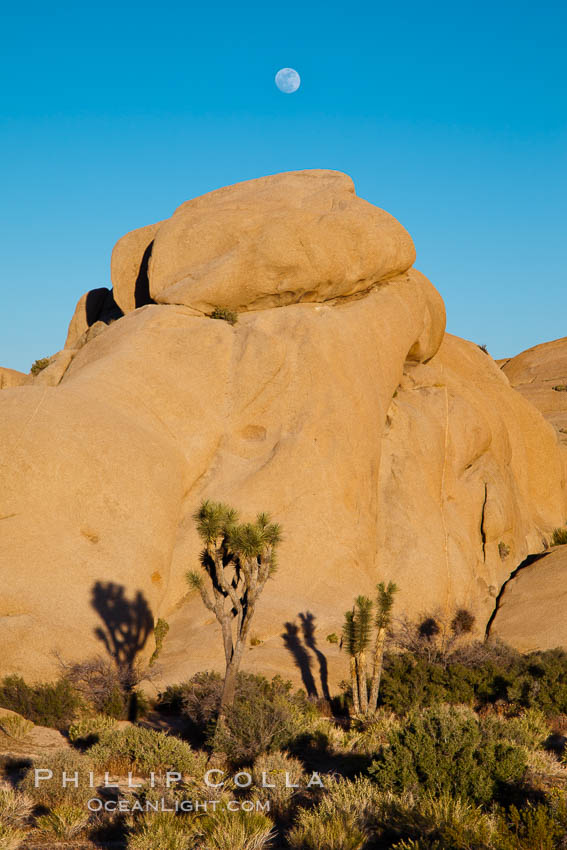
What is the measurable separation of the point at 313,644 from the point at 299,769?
9462mm

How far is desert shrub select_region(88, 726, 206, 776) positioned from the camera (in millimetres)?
12055

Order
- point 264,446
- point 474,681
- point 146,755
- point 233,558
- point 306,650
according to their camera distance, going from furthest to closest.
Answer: point 264,446 → point 306,650 → point 474,681 → point 233,558 → point 146,755

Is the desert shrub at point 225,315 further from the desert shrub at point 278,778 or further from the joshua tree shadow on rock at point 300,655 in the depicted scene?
the desert shrub at point 278,778

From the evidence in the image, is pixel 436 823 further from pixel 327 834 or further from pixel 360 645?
pixel 360 645

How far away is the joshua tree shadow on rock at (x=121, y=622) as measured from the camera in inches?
730

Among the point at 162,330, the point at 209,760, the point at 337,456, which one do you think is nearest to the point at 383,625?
the point at 209,760

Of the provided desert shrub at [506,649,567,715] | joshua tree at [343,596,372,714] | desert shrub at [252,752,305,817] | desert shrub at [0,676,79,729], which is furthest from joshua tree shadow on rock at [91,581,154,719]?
desert shrub at [506,649,567,715]

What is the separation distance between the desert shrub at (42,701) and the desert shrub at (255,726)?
12.6 ft

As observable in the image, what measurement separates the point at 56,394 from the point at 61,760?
1289cm

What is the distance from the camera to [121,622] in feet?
62.5

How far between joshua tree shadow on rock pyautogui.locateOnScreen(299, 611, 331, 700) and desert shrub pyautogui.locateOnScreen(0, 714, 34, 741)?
7.74m

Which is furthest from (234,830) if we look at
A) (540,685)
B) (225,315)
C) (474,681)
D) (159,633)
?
(225,315)

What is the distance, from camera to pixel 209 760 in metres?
13.1

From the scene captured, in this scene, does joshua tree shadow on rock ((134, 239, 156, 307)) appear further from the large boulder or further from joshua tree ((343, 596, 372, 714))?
joshua tree ((343, 596, 372, 714))
